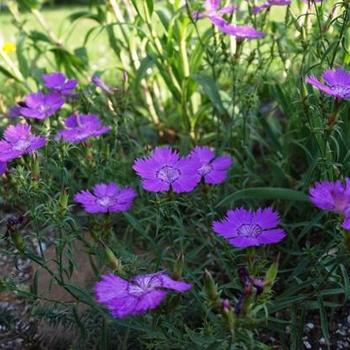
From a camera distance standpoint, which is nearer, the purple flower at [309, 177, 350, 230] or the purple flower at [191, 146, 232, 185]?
the purple flower at [309, 177, 350, 230]

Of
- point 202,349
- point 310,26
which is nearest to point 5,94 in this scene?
point 310,26

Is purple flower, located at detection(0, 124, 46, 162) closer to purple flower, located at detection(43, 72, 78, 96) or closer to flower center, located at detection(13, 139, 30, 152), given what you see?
flower center, located at detection(13, 139, 30, 152)

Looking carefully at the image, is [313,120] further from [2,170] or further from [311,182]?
[2,170]

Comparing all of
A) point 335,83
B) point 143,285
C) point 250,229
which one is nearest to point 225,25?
point 335,83

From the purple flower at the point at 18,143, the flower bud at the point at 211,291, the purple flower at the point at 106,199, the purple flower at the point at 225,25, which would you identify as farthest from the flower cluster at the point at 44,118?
the flower bud at the point at 211,291

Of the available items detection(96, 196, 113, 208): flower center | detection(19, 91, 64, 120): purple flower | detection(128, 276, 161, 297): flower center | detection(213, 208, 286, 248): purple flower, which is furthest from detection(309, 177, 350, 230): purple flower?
detection(19, 91, 64, 120): purple flower

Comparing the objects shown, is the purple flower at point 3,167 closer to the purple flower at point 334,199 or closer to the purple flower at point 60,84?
the purple flower at point 60,84
